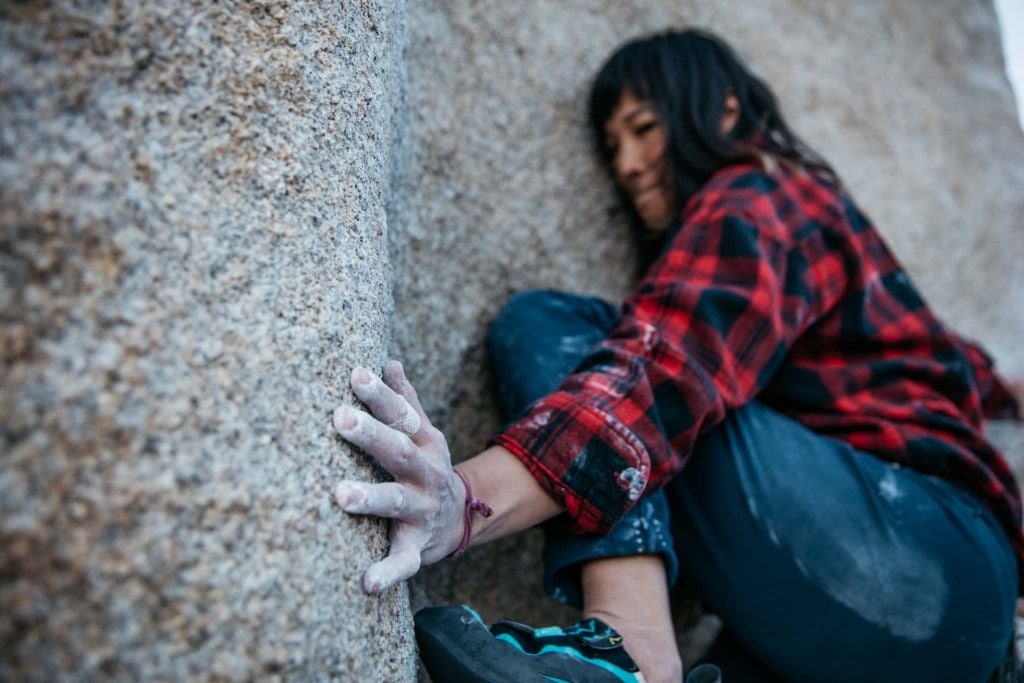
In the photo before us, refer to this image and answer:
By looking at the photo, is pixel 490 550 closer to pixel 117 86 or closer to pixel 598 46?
pixel 117 86

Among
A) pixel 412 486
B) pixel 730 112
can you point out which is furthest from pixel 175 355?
pixel 730 112

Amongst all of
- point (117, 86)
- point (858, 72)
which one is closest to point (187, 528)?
point (117, 86)

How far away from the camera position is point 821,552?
40.8 inches

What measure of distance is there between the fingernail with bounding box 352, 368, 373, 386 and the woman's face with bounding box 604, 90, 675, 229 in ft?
3.23

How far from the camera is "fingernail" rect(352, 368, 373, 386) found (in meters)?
0.72

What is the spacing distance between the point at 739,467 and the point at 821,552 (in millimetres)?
161

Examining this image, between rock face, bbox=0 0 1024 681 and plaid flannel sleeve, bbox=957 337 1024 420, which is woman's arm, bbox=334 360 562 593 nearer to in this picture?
rock face, bbox=0 0 1024 681

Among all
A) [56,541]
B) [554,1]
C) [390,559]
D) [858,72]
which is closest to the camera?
[56,541]

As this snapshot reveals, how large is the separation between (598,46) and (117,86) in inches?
50.3

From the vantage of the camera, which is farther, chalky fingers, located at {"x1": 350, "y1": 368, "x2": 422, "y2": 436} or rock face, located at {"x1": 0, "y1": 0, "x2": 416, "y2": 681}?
chalky fingers, located at {"x1": 350, "y1": 368, "x2": 422, "y2": 436}

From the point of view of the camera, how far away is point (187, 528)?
56 cm

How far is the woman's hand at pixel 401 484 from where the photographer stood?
684 mm

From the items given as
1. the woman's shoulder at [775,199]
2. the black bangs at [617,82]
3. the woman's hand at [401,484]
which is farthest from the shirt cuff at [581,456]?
the black bangs at [617,82]

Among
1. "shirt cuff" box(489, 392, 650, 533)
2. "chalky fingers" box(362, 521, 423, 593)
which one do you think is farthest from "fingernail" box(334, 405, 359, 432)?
"shirt cuff" box(489, 392, 650, 533)
